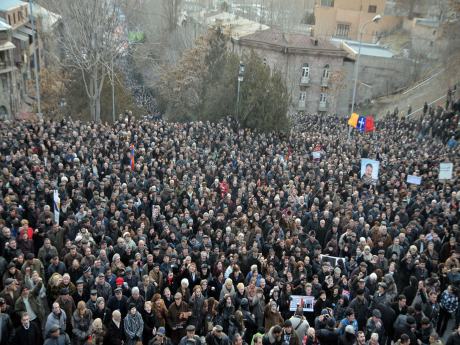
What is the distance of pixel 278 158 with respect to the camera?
1880 cm

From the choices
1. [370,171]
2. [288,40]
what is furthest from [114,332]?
[288,40]

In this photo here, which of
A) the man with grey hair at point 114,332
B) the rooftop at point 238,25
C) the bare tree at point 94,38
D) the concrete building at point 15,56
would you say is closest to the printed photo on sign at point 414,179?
the man with grey hair at point 114,332

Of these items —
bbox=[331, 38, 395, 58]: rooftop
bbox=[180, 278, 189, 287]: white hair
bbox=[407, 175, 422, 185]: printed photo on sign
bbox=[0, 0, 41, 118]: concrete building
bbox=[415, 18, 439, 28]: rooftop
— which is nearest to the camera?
bbox=[180, 278, 189, 287]: white hair

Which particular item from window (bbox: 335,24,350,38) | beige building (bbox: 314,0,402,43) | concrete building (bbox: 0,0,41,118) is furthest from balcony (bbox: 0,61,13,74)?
window (bbox: 335,24,350,38)

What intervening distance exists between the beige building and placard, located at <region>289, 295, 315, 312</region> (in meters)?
51.3

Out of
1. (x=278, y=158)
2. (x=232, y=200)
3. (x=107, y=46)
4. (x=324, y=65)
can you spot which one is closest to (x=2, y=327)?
(x=232, y=200)

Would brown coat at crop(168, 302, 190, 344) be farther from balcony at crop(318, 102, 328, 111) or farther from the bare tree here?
balcony at crop(318, 102, 328, 111)

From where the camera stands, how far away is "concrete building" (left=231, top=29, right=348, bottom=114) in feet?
142

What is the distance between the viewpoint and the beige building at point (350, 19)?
56250mm

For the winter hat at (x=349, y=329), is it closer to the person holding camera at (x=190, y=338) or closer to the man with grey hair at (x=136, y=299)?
the person holding camera at (x=190, y=338)

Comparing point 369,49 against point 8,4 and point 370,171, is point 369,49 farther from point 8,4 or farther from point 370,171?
point 370,171

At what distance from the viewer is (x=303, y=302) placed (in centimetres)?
916

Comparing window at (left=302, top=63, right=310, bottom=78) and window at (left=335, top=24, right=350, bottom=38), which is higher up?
window at (left=335, top=24, right=350, bottom=38)

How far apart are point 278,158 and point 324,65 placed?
27.4 m
